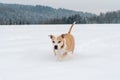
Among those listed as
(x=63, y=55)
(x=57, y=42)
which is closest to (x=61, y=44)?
(x=57, y=42)

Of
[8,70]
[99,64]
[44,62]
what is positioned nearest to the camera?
[8,70]

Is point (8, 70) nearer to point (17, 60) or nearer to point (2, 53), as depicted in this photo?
point (17, 60)

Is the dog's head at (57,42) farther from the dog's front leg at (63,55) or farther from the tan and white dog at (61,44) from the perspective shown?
the dog's front leg at (63,55)

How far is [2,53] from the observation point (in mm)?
7473

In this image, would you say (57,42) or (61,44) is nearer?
(57,42)

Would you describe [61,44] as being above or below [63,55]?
above

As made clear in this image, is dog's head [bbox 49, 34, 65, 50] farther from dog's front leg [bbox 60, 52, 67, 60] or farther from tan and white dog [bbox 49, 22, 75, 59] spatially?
dog's front leg [bbox 60, 52, 67, 60]

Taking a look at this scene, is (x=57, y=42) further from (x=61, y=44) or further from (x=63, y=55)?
(x=63, y=55)

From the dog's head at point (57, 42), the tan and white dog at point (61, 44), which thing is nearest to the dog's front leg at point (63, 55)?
the tan and white dog at point (61, 44)

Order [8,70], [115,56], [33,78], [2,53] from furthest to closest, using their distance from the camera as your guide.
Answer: [2,53] < [115,56] < [8,70] < [33,78]

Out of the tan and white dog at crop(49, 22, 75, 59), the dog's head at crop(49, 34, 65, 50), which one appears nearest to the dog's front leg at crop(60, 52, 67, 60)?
the tan and white dog at crop(49, 22, 75, 59)

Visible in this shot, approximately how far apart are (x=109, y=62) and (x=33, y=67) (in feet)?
4.81

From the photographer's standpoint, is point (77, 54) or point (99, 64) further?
point (77, 54)

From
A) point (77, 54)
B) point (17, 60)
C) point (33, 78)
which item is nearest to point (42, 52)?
point (77, 54)
